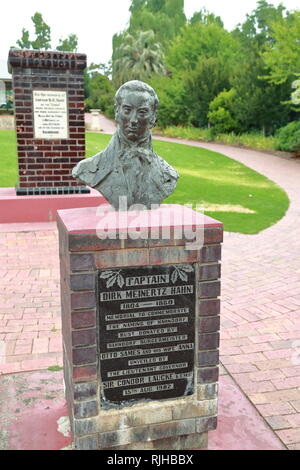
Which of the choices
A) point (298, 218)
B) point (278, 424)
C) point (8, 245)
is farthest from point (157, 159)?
point (298, 218)

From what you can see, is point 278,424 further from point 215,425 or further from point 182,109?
point 182,109

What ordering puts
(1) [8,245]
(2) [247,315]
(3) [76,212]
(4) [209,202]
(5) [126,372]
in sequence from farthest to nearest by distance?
(4) [209,202], (1) [8,245], (2) [247,315], (3) [76,212], (5) [126,372]

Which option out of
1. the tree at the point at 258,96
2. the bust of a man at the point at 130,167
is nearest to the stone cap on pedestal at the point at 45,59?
the bust of a man at the point at 130,167

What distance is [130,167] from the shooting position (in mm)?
3188

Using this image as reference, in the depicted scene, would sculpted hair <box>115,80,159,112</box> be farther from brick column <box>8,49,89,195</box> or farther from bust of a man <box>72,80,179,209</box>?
brick column <box>8,49,89,195</box>

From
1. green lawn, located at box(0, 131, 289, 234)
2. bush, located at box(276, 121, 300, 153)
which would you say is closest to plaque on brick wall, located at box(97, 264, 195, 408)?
green lawn, located at box(0, 131, 289, 234)

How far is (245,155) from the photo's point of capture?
22.3 meters

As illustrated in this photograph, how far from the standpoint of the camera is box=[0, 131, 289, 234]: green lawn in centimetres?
1010

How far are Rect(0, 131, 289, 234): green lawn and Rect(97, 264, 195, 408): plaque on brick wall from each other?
6.25 metres

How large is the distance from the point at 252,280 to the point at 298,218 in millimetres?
4494

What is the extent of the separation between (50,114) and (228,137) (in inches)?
759

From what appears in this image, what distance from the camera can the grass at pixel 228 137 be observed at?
23972 mm

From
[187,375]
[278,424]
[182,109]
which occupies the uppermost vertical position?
[182,109]

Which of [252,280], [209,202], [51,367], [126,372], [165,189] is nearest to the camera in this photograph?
[126,372]
